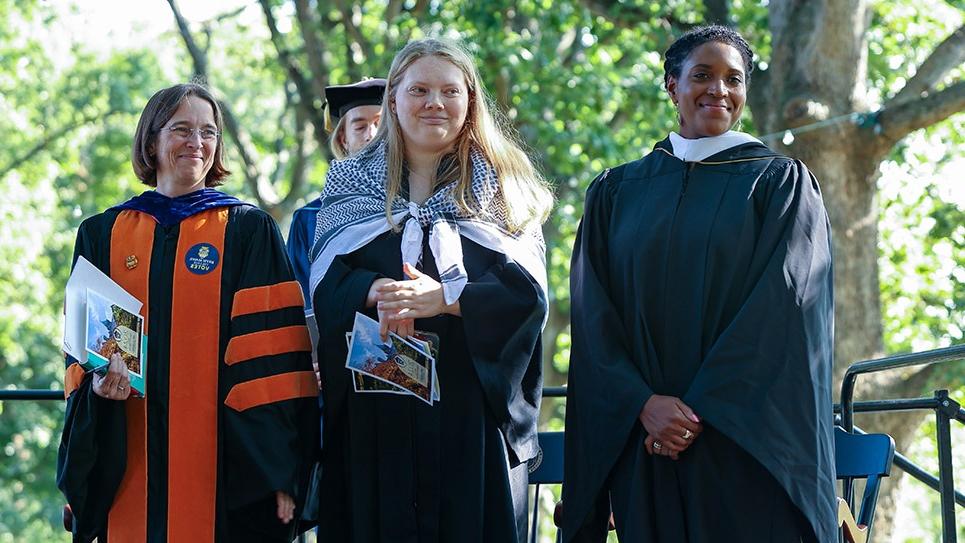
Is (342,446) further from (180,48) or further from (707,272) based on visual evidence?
(180,48)

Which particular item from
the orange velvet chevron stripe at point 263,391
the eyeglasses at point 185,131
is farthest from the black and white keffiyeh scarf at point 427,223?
the eyeglasses at point 185,131

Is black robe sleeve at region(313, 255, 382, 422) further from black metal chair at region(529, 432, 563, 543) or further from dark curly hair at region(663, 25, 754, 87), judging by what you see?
dark curly hair at region(663, 25, 754, 87)

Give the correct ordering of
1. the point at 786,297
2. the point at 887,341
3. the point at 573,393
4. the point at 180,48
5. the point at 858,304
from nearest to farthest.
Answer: the point at 786,297, the point at 573,393, the point at 858,304, the point at 887,341, the point at 180,48

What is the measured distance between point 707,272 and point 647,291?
0.20 meters

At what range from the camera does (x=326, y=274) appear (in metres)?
4.36

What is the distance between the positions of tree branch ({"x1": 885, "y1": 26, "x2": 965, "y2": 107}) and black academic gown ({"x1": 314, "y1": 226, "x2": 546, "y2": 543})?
6479 millimetres

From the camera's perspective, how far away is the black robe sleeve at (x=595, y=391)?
399 centimetres

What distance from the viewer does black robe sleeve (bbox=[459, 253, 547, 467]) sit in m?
4.16

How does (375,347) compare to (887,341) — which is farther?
(887,341)

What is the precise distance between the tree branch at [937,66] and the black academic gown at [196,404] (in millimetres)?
6735

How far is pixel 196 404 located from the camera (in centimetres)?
436

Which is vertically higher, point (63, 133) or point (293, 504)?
point (63, 133)

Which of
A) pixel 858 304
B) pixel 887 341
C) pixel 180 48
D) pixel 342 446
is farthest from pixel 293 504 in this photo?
pixel 180 48

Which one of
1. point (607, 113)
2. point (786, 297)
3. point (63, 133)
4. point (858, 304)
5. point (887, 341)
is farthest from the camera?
point (63, 133)
